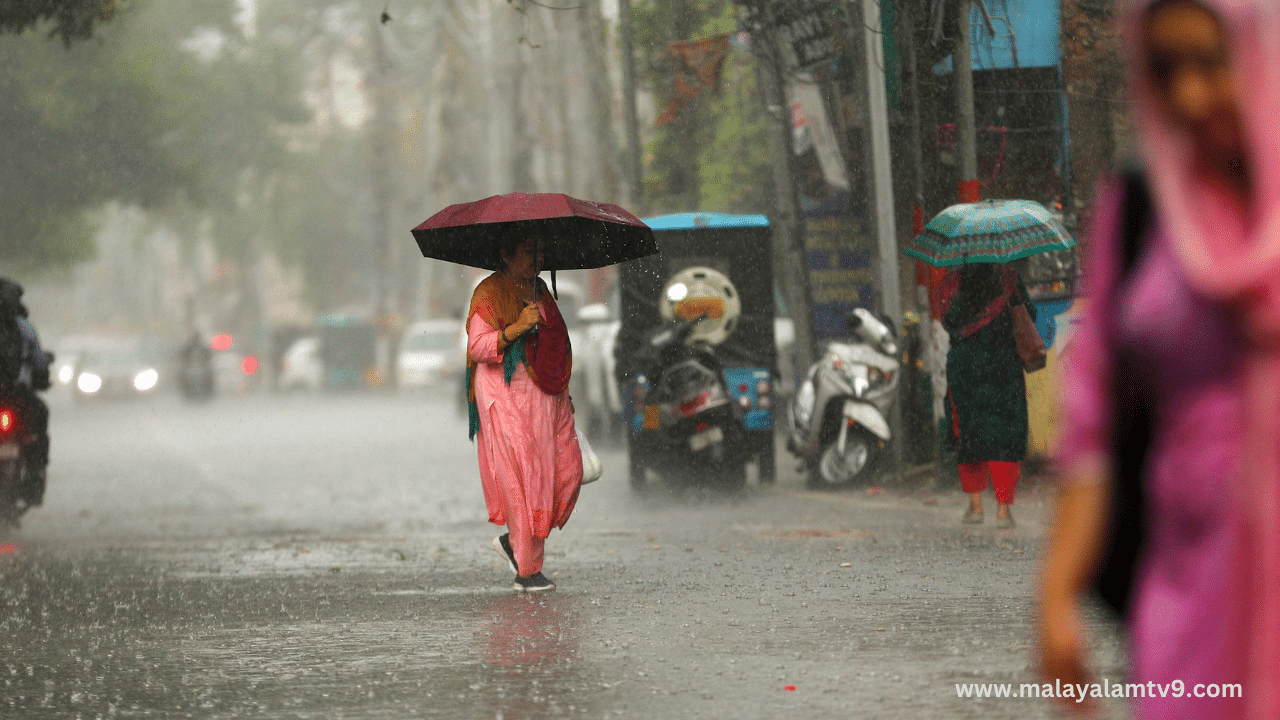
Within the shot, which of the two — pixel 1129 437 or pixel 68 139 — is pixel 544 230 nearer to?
pixel 1129 437

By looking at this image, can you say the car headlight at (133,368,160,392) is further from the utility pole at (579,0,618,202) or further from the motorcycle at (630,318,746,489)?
the motorcycle at (630,318,746,489)

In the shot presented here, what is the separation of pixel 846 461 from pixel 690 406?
1290 mm

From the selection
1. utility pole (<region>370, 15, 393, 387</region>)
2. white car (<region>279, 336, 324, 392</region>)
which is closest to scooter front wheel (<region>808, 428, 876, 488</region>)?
utility pole (<region>370, 15, 393, 387</region>)

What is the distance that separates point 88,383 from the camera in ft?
143

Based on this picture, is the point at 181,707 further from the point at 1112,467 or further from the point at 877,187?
the point at 877,187

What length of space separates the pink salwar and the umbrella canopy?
486 millimetres

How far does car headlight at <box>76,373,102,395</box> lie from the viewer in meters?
43.4

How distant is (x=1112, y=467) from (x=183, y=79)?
126ft

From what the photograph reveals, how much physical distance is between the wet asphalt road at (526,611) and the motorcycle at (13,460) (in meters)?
0.33

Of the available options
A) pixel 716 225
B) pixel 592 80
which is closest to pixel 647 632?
pixel 716 225

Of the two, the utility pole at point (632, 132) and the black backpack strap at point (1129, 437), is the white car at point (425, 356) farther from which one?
the black backpack strap at point (1129, 437)

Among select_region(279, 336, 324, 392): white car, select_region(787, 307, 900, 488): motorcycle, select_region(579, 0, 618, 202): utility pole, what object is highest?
select_region(579, 0, 618, 202): utility pole

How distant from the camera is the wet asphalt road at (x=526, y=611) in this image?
17.3 ft

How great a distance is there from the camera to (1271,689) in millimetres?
2516
